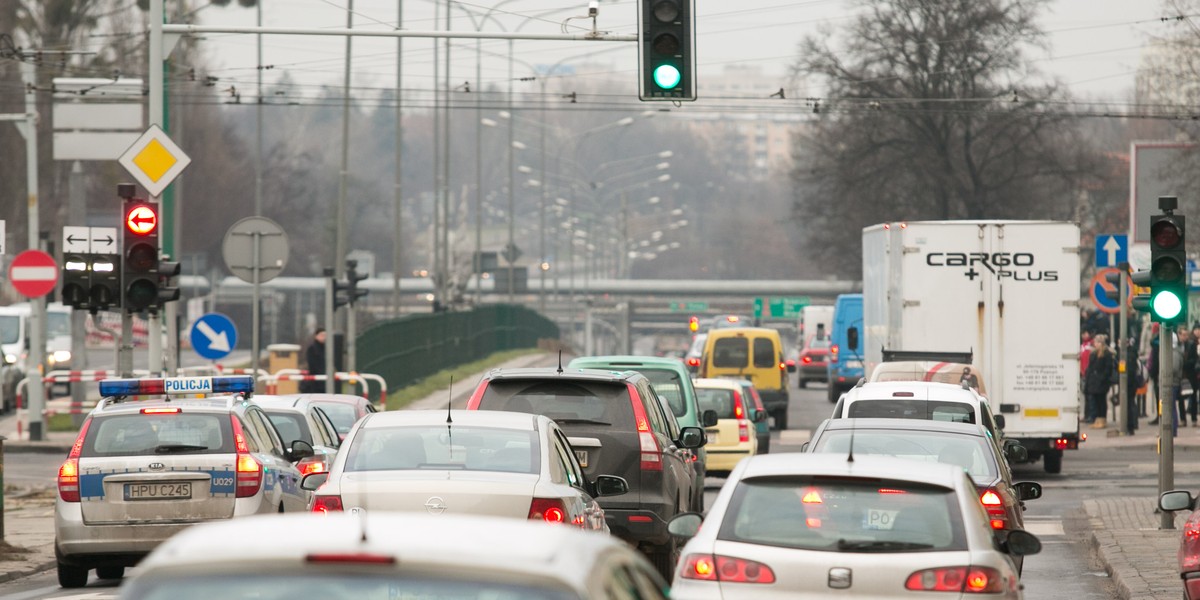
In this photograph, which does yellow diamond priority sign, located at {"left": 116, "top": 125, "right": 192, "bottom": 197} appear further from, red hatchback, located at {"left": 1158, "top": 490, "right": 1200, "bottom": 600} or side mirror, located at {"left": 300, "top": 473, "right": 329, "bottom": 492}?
red hatchback, located at {"left": 1158, "top": 490, "right": 1200, "bottom": 600}

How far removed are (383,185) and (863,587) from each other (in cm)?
14797

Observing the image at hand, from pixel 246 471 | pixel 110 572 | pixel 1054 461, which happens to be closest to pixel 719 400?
pixel 1054 461

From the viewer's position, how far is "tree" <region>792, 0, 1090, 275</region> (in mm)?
59000

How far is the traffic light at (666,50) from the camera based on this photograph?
1833 cm

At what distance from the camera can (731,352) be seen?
43906 millimetres

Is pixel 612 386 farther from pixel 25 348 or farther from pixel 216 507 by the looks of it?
pixel 25 348

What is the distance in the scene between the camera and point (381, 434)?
11.0 metres

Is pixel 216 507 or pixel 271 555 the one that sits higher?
pixel 271 555

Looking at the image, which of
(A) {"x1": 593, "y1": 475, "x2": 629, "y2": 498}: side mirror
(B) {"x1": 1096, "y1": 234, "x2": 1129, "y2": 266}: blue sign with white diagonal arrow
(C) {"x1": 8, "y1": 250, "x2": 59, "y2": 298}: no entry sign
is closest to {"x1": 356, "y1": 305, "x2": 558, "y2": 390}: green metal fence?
(C) {"x1": 8, "y1": 250, "x2": 59, "y2": 298}: no entry sign

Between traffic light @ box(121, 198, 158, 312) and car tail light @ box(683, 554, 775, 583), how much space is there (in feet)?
39.4

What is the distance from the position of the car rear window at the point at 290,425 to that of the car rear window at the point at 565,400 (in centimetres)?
432

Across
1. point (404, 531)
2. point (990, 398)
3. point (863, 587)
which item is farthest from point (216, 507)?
point (990, 398)

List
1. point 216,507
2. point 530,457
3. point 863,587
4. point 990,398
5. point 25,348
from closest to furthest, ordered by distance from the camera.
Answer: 1. point 863,587
2. point 530,457
3. point 216,507
4. point 990,398
5. point 25,348

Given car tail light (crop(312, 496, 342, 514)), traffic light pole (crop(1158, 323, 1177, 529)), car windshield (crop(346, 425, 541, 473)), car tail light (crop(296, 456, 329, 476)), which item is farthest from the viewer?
traffic light pole (crop(1158, 323, 1177, 529))
